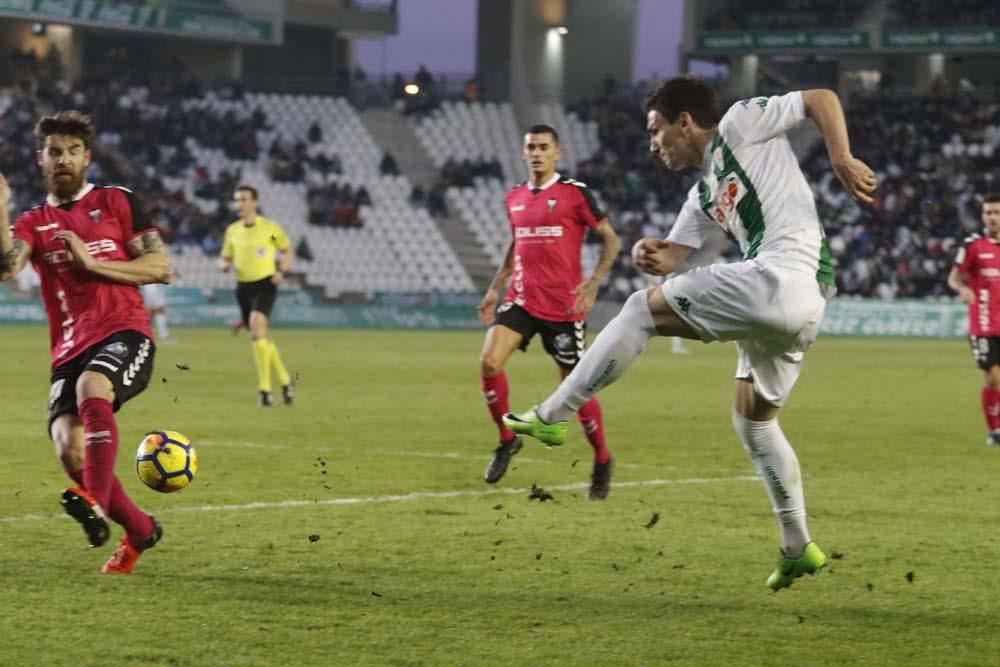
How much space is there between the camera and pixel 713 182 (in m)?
6.43

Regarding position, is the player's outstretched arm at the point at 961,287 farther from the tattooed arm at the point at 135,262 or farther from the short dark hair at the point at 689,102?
the tattooed arm at the point at 135,262

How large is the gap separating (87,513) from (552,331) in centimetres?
484

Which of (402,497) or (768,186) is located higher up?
(768,186)

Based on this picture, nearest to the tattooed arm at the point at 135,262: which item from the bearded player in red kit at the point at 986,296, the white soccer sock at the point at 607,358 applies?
the white soccer sock at the point at 607,358

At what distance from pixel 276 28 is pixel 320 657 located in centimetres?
4849

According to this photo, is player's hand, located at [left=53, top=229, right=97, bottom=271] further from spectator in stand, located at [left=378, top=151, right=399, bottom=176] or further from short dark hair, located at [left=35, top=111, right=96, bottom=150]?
spectator in stand, located at [left=378, top=151, right=399, bottom=176]

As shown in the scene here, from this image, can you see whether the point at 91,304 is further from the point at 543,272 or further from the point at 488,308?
the point at 543,272

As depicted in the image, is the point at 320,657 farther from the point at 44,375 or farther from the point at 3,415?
the point at 44,375

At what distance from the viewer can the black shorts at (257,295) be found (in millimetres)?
17453

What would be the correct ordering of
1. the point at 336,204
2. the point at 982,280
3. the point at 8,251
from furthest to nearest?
the point at 336,204 < the point at 982,280 < the point at 8,251

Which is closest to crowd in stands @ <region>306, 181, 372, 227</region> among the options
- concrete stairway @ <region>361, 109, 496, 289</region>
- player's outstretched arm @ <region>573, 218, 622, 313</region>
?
concrete stairway @ <region>361, 109, 496, 289</region>

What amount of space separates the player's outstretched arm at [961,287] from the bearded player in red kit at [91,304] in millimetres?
9373

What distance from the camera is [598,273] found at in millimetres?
10539

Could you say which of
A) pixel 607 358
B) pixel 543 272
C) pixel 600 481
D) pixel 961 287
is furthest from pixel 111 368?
pixel 961 287
